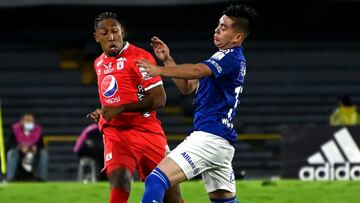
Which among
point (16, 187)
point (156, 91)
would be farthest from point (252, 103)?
point (156, 91)

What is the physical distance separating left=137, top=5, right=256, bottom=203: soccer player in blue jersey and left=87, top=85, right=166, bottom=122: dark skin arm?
677 millimetres

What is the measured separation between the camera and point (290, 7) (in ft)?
86.8

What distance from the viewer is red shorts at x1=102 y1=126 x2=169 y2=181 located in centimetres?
901

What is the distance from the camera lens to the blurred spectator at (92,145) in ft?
65.0

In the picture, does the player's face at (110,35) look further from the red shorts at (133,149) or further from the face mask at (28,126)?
the face mask at (28,126)

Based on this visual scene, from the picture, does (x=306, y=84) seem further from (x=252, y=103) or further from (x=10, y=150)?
(x=10, y=150)

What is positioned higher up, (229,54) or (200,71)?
(229,54)

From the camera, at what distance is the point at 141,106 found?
903cm

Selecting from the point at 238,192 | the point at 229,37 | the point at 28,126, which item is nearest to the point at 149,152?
the point at 229,37

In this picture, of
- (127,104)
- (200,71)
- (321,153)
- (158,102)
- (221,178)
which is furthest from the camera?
(321,153)

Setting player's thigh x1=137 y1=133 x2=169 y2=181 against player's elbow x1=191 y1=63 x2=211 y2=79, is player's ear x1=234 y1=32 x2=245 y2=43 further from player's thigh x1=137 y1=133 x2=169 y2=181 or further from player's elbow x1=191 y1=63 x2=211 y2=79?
player's thigh x1=137 y1=133 x2=169 y2=181

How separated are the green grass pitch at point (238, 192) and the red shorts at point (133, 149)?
3.53 meters

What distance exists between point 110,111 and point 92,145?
11325 mm

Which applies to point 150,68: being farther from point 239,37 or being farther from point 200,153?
point 239,37
